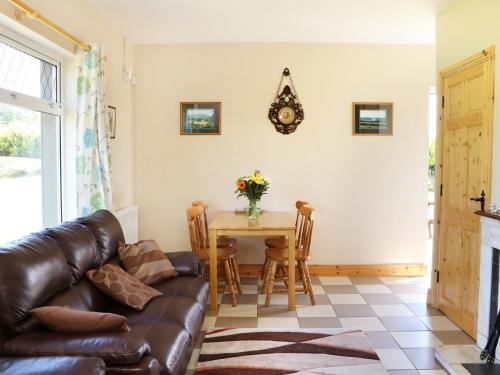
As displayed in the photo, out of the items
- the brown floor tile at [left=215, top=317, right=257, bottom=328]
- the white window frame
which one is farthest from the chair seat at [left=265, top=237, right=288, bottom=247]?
the white window frame

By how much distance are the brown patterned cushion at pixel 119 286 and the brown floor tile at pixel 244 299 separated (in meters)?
1.29

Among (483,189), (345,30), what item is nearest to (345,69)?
(345,30)

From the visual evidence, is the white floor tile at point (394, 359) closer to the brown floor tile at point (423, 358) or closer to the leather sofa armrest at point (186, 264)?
the brown floor tile at point (423, 358)

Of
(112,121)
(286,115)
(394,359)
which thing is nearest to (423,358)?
(394,359)

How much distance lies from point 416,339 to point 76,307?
240 centimetres

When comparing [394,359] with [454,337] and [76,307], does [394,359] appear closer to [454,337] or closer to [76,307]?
[454,337]

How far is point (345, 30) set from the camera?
405 centimetres

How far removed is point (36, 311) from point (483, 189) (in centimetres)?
292

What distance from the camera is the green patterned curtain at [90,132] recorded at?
3152 millimetres

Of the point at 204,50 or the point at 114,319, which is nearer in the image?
the point at 114,319

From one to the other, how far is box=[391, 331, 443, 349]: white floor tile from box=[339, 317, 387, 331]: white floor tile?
5.9 inches

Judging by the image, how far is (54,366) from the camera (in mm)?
1450

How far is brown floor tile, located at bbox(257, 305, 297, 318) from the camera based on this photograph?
11.0 feet

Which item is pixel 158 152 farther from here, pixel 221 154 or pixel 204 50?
pixel 204 50
